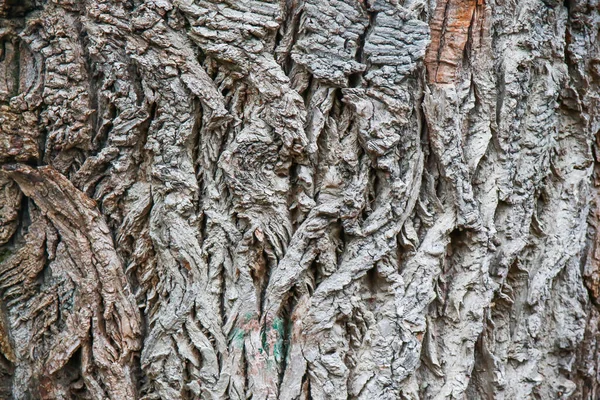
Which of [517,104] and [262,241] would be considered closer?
[262,241]

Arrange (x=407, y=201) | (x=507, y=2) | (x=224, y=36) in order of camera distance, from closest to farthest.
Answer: (x=224, y=36), (x=407, y=201), (x=507, y=2)

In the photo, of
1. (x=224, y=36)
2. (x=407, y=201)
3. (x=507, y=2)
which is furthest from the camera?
(x=507, y=2)

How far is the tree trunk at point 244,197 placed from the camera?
Answer: 1.28 meters

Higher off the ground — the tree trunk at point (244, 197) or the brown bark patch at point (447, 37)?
the brown bark patch at point (447, 37)

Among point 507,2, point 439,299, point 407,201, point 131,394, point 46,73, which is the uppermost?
point 507,2

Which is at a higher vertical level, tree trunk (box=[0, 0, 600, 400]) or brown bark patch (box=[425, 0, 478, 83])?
brown bark patch (box=[425, 0, 478, 83])

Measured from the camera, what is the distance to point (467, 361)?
1438 millimetres

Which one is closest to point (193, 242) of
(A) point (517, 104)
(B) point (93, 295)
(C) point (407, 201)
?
(B) point (93, 295)

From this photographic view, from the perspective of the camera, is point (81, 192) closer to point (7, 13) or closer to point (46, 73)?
point (46, 73)

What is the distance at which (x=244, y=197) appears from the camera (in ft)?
4.19

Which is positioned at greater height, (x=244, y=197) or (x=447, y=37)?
(x=447, y=37)

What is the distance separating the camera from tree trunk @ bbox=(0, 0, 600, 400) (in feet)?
4.20

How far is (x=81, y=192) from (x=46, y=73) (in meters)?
0.30

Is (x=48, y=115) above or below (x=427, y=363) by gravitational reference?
above
